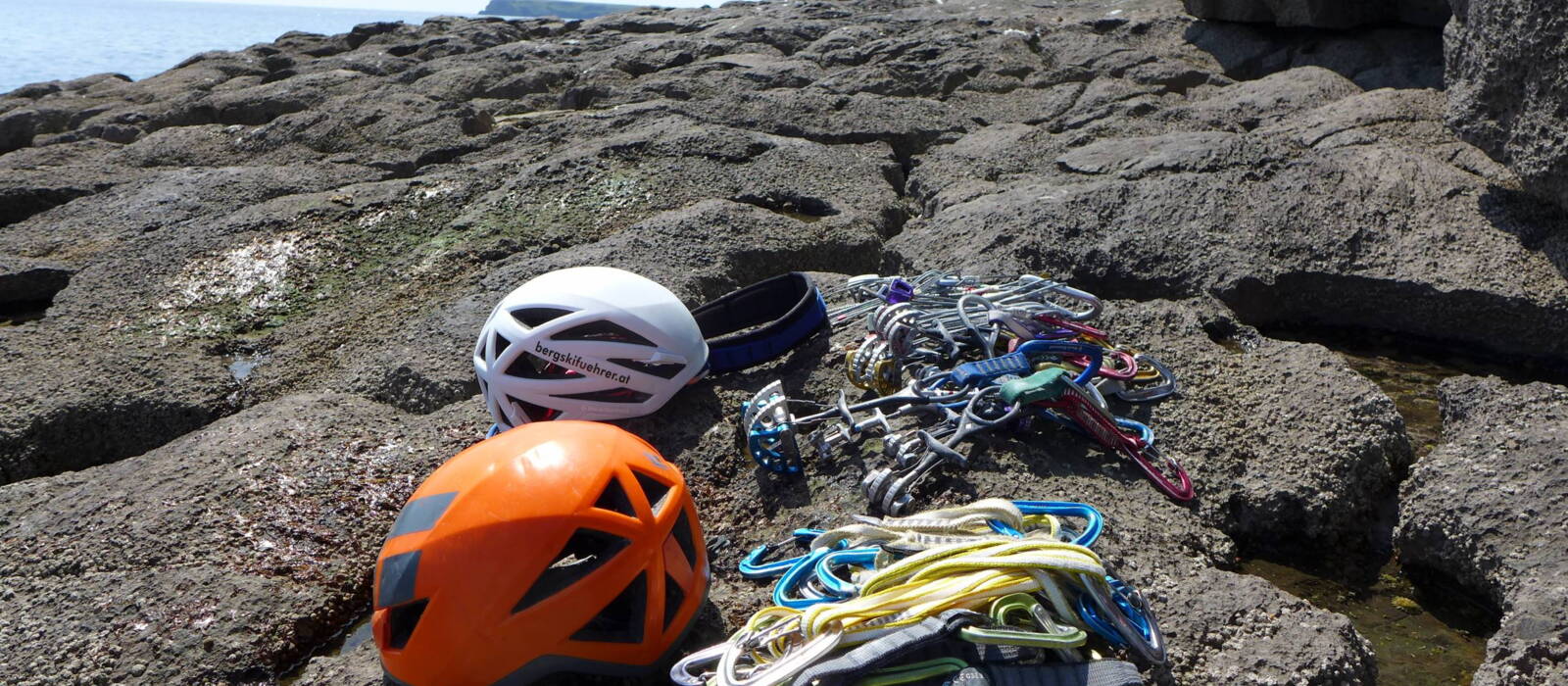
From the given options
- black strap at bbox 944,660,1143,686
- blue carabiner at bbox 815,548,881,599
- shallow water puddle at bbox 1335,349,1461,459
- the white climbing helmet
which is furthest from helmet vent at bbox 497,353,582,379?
shallow water puddle at bbox 1335,349,1461,459

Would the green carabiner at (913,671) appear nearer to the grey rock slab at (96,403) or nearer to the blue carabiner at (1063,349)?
the blue carabiner at (1063,349)

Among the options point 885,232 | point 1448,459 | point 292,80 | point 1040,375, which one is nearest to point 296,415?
point 1040,375

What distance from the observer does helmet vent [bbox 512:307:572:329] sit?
12.2 ft

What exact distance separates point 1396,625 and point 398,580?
2597 millimetres

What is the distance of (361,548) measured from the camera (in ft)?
10.9

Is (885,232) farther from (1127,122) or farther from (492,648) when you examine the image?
(492,648)

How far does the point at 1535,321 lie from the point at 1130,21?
7054 mm

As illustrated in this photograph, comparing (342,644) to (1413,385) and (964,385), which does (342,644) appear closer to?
(964,385)

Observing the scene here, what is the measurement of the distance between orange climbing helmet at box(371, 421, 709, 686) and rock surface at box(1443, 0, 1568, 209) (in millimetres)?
4060

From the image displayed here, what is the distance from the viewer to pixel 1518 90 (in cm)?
455

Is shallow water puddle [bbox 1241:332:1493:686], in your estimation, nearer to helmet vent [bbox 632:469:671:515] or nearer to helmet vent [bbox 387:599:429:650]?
helmet vent [bbox 632:469:671:515]

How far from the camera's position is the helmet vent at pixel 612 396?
147 inches

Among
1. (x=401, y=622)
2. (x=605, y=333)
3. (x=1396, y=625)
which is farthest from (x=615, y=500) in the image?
(x=1396, y=625)

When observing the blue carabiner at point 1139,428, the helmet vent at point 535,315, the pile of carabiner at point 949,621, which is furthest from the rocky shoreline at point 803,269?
the helmet vent at point 535,315
